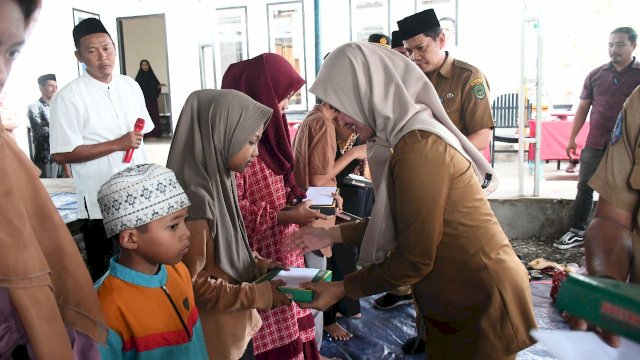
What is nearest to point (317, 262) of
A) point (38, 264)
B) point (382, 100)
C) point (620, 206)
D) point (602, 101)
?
point (382, 100)

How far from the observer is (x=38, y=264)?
87cm

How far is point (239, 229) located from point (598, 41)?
43.0 ft

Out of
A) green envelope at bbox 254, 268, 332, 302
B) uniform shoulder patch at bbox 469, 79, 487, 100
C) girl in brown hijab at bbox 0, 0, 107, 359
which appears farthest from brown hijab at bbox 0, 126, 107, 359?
uniform shoulder patch at bbox 469, 79, 487, 100

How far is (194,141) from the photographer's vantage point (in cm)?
172

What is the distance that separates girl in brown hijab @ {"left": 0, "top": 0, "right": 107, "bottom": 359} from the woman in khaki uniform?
2.83 feet

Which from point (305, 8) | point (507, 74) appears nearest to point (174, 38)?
point (305, 8)

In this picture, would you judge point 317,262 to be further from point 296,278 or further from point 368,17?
point 368,17

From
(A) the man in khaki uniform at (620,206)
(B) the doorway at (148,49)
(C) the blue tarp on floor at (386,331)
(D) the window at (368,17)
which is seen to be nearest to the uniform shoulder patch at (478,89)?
(C) the blue tarp on floor at (386,331)

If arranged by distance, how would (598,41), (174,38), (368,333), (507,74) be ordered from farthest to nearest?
1. (598,41)
2. (174,38)
3. (507,74)
4. (368,333)

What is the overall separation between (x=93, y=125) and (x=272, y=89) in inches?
49.3

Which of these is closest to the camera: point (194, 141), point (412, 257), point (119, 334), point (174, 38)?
point (119, 334)

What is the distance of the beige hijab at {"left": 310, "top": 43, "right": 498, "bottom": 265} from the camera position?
1552 mm

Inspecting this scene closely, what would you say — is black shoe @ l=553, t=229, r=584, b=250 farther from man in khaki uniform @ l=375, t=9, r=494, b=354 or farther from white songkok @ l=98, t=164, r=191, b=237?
white songkok @ l=98, t=164, r=191, b=237

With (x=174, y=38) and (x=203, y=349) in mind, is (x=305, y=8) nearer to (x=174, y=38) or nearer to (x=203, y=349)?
(x=174, y=38)
